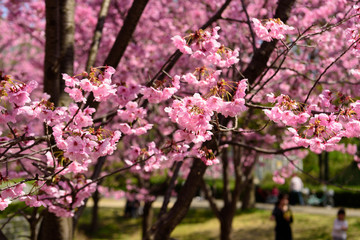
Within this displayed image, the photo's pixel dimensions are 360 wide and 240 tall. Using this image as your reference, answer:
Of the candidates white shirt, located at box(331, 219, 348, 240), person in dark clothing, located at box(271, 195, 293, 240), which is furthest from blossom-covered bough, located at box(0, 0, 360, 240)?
white shirt, located at box(331, 219, 348, 240)

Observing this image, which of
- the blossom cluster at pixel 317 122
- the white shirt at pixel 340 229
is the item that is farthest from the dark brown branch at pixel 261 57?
the white shirt at pixel 340 229

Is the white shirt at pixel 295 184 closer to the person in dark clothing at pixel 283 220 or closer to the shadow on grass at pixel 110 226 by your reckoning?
the shadow on grass at pixel 110 226

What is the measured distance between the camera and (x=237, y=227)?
13.2 metres

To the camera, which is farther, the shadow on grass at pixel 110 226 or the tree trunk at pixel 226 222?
the shadow on grass at pixel 110 226

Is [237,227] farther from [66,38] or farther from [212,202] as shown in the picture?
[66,38]

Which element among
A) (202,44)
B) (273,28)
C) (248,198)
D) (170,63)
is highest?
(170,63)

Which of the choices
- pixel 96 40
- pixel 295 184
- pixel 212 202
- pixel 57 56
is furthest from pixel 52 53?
pixel 295 184

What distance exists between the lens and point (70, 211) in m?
3.90

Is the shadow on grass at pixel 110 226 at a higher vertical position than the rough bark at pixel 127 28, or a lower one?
lower

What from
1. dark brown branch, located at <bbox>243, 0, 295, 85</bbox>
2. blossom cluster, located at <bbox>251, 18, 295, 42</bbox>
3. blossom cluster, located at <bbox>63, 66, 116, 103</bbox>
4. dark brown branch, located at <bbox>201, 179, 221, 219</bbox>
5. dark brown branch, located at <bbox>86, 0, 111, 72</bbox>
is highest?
dark brown branch, located at <bbox>86, 0, 111, 72</bbox>

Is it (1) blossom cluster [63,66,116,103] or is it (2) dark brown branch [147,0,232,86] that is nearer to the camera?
(1) blossom cluster [63,66,116,103]

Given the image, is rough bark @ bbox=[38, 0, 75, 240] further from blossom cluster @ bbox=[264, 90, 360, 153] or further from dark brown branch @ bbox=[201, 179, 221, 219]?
dark brown branch @ bbox=[201, 179, 221, 219]

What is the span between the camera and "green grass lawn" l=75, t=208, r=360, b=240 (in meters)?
11.7

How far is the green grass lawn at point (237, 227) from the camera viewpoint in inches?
460
